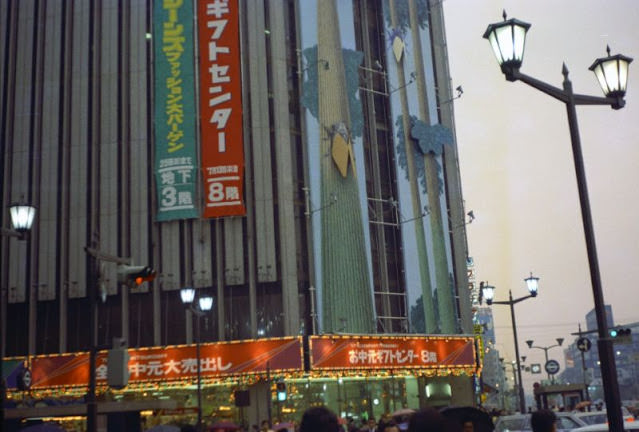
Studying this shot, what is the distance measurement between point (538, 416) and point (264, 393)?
31891mm

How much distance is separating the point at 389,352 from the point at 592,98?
28.7 metres

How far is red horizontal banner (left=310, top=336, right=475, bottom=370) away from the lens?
38594mm

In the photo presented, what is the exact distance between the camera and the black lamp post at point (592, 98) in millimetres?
11805

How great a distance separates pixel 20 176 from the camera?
4266cm

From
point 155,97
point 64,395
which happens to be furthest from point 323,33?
point 64,395

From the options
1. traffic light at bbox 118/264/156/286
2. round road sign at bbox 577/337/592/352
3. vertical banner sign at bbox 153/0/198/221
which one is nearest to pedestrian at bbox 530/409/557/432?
traffic light at bbox 118/264/156/286

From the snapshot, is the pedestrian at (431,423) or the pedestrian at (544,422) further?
the pedestrian at (544,422)

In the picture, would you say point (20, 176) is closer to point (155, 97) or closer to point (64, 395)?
point (155, 97)

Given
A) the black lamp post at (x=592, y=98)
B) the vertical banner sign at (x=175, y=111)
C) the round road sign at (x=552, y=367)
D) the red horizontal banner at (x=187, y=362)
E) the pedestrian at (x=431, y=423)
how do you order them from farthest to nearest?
the vertical banner sign at (x=175, y=111), the round road sign at (x=552, y=367), the red horizontal banner at (x=187, y=362), the black lamp post at (x=592, y=98), the pedestrian at (x=431, y=423)

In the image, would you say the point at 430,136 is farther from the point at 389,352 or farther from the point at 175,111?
the point at 175,111

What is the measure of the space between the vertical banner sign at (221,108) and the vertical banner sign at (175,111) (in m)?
0.68

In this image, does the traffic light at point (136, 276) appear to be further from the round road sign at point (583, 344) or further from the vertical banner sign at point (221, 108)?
the vertical banner sign at point (221, 108)

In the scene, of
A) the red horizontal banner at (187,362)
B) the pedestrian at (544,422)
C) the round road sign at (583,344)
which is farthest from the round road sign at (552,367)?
the pedestrian at (544,422)

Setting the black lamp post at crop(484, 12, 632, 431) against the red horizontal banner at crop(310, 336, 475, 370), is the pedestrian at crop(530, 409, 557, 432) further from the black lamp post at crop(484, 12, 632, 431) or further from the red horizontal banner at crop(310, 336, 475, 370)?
the red horizontal banner at crop(310, 336, 475, 370)
